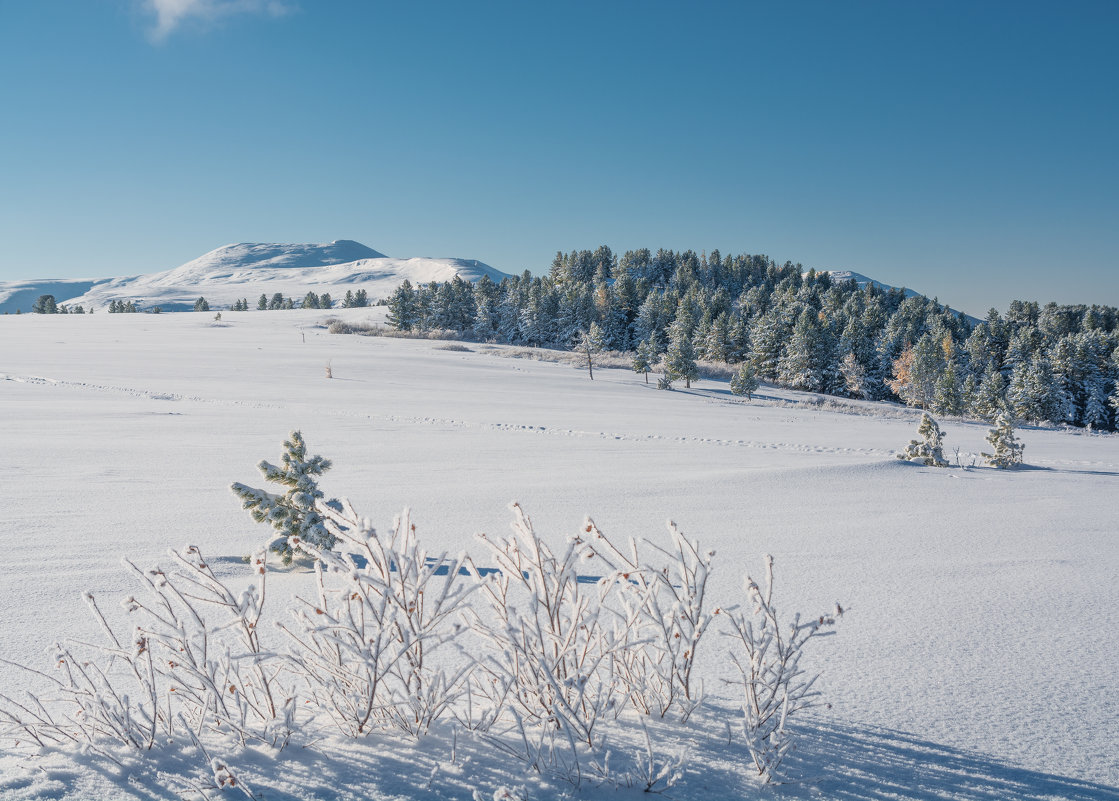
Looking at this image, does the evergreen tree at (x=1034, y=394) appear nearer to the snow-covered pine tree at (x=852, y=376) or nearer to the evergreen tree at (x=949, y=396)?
the evergreen tree at (x=949, y=396)

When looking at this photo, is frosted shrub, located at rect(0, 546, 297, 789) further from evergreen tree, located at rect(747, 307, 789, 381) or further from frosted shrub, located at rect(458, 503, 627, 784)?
evergreen tree, located at rect(747, 307, 789, 381)

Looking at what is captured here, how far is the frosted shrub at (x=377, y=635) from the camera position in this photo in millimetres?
1900

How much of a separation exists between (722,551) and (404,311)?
203ft

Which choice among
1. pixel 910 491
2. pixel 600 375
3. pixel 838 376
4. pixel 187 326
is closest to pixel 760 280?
pixel 838 376

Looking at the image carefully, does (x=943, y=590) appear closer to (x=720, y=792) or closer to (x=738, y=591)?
(x=738, y=591)

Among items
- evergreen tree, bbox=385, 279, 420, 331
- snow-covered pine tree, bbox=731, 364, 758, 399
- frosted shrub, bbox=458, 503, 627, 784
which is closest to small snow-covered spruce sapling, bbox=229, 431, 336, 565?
frosted shrub, bbox=458, 503, 627, 784

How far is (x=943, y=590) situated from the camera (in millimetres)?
3920

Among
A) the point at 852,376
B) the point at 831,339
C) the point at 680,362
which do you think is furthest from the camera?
the point at 831,339

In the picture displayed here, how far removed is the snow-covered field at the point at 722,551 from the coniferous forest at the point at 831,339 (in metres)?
34.1

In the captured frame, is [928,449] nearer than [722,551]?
No

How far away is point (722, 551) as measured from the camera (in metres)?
4.79

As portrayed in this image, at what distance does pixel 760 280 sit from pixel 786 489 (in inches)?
4679

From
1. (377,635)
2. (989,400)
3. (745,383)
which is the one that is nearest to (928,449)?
(377,635)

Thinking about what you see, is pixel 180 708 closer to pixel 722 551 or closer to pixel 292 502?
pixel 292 502
